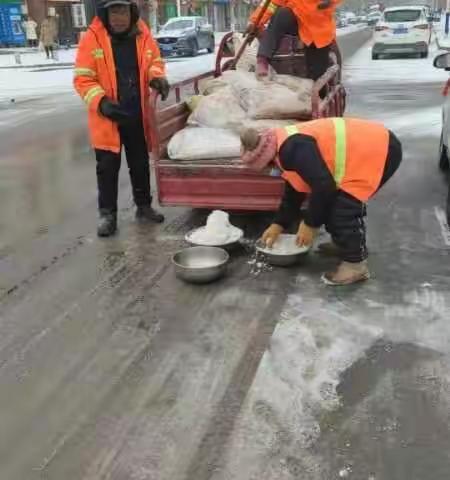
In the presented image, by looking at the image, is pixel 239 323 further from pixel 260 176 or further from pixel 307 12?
pixel 307 12

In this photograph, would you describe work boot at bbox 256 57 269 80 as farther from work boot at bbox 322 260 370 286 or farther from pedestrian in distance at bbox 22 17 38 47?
pedestrian in distance at bbox 22 17 38 47

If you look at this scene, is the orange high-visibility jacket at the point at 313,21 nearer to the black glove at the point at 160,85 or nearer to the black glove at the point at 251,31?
the black glove at the point at 251,31

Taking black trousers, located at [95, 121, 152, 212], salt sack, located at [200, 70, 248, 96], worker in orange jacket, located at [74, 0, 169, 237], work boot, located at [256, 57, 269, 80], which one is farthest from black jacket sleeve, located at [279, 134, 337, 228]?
work boot, located at [256, 57, 269, 80]

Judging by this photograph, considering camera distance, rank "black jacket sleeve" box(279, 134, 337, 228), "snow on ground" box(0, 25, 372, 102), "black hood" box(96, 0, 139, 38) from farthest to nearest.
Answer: "snow on ground" box(0, 25, 372, 102) → "black hood" box(96, 0, 139, 38) → "black jacket sleeve" box(279, 134, 337, 228)

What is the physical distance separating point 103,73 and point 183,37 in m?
24.0

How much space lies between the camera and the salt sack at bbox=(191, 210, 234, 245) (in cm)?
465

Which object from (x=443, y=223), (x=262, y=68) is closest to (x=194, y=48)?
(x=262, y=68)

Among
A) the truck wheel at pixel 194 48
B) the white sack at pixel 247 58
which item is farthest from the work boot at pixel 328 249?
the truck wheel at pixel 194 48

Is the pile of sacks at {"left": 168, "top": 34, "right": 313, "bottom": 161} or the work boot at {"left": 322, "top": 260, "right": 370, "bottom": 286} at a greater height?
the pile of sacks at {"left": 168, "top": 34, "right": 313, "bottom": 161}

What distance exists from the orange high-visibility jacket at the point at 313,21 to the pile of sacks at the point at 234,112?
18.8 inches

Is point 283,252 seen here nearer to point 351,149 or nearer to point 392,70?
point 351,149

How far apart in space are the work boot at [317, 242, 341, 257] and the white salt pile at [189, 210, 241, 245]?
62 centimetres

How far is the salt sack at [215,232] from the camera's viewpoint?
4652 millimetres

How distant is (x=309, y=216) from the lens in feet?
13.4
